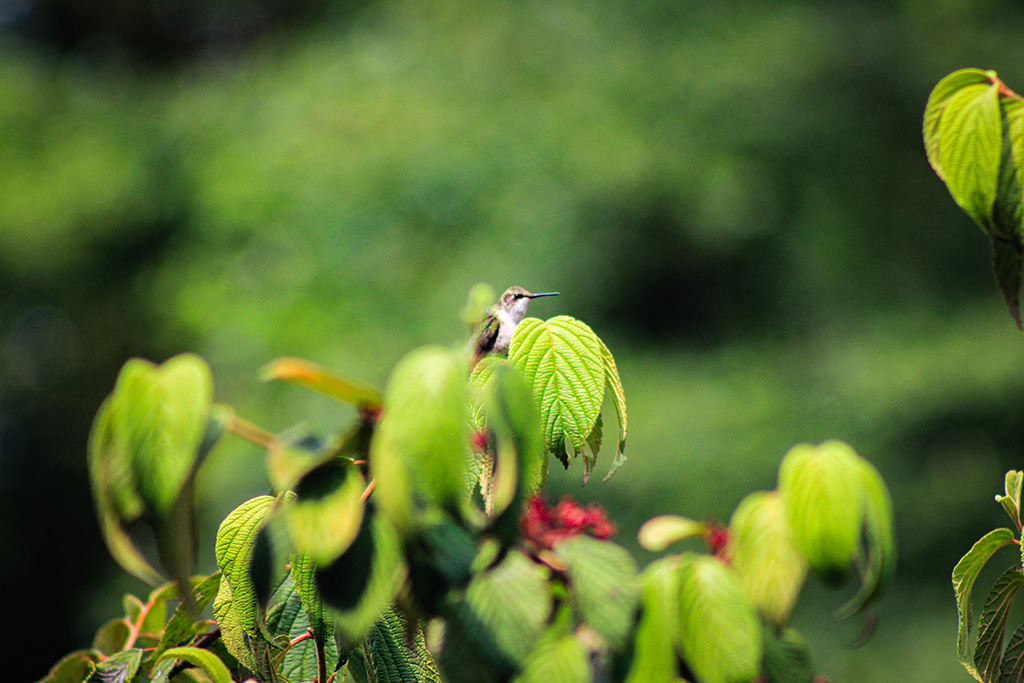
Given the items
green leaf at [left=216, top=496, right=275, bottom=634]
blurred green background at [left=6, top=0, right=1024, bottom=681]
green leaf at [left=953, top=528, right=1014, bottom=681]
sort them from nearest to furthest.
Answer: green leaf at [left=216, top=496, right=275, bottom=634]
green leaf at [left=953, top=528, right=1014, bottom=681]
blurred green background at [left=6, top=0, right=1024, bottom=681]

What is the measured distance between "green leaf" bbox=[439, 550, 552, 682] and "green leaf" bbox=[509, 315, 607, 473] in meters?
0.15

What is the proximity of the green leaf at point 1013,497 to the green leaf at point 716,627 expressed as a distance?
1.24ft

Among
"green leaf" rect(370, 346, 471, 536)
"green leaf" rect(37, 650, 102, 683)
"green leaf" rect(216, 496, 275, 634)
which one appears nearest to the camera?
"green leaf" rect(370, 346, 471, 536)

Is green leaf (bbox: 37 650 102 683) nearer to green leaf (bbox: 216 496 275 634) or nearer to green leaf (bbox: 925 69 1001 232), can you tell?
green leaf (bbox: 216 496 275 634)

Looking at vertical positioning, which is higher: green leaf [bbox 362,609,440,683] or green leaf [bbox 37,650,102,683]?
green leaf [bbox 362,609,440,683]

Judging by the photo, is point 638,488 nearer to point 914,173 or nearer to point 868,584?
point 914,173

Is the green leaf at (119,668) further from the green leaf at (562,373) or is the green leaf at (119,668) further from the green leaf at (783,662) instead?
the green leaf at (783,662)

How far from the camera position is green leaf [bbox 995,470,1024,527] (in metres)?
0.69

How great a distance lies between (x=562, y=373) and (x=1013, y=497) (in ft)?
1.45

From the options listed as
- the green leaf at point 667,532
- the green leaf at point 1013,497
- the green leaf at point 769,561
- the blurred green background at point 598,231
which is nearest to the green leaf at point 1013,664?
the green leaf at point 1013,497

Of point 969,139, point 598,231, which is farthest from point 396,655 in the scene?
point 598,231

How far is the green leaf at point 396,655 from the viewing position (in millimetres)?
663

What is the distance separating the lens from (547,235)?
5164 millimetres

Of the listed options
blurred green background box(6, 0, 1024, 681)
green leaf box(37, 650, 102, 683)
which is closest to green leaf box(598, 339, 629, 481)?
green leaf box(37, 650, 102, 683)
